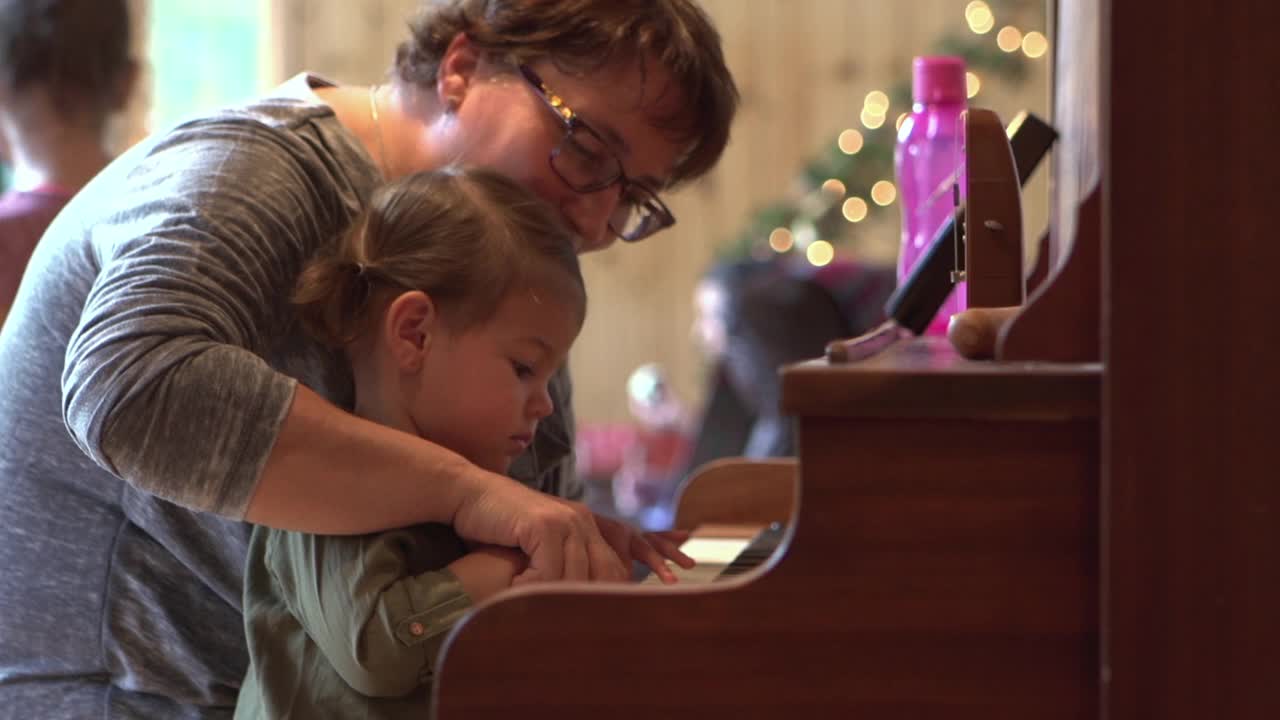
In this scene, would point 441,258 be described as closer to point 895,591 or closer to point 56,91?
point 895,591

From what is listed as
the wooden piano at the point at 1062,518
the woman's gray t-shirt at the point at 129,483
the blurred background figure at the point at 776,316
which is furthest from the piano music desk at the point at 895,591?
the blurred background figure at the point at 776,316

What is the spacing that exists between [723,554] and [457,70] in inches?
18.2

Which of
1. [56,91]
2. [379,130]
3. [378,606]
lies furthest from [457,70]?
[56,91]

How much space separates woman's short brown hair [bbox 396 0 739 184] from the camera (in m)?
1.21

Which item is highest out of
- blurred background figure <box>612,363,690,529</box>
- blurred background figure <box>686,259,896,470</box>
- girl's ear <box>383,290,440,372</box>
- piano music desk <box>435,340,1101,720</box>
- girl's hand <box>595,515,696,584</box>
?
girl's ear <box>383,290,440,372</box>

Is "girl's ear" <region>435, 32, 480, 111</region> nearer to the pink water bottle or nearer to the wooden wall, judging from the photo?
the pink water bottle

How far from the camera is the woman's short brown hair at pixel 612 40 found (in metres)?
1.21

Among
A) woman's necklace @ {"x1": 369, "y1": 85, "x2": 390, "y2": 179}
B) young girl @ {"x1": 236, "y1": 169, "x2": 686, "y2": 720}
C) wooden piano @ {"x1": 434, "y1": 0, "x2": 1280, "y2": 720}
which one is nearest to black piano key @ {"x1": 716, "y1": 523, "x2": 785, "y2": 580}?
young girl @ {"x1": 236, "y1": 169, "x2": 686, "y2": 720}

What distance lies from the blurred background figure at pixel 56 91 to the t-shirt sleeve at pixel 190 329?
3.17 ft

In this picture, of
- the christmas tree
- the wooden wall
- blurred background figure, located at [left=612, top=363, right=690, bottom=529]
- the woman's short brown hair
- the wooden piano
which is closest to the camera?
the wooden piano

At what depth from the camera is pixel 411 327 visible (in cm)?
105

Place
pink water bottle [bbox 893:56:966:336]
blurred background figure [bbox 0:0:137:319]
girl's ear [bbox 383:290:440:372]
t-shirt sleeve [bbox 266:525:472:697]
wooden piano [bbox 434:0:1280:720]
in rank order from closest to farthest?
wooden piano [bbox 434:0:1280:720], t-shirt sleeve [bbox 266:525:472:697], girl's ear [bbox 383:290:440:372], pink water bottle [bbox 893:56:966:336], blurred background figure [bbox 0:0:137:319]

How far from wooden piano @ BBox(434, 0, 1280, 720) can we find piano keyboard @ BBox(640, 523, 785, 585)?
0.69 ft

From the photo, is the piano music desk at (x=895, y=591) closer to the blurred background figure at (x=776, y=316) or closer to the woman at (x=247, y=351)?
the woman at (x=247, y=351)
